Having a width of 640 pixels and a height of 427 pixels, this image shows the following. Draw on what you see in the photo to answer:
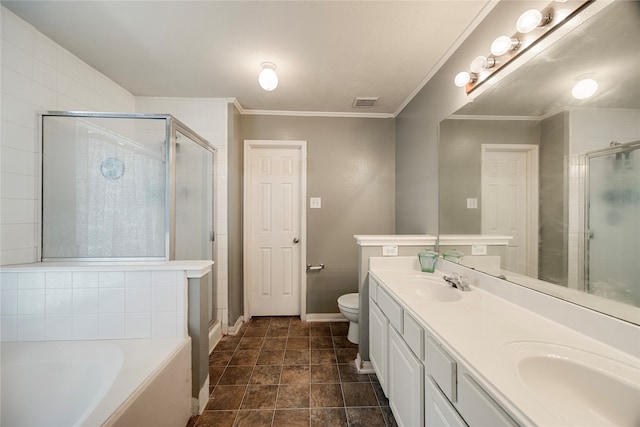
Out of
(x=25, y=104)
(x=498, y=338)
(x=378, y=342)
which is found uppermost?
(x=25, y=104)

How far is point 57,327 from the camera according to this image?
123cm

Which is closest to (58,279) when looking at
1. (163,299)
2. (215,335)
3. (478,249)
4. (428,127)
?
(163,299)

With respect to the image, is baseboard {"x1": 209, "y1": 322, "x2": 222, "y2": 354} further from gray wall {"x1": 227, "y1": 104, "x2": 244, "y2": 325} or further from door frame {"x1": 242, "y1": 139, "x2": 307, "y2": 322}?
door frame {"x1": 242, "y1": 139, "x2": 307, "y2": 322}

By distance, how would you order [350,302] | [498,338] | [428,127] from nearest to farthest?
[498,338]
[428,127]
[350,302]

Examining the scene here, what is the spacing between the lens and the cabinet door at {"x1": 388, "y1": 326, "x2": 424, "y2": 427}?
948 millimetres

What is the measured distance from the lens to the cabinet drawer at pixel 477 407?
55 cm

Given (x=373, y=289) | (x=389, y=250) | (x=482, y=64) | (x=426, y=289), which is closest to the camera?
(x=482, y=64)

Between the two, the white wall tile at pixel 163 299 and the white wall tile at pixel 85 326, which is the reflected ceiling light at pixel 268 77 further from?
the white wall tile at pixel 85 326

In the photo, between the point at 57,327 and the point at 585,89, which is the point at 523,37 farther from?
the point at 57,327

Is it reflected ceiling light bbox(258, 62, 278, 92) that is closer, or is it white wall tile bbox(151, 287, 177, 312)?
white wall tile bbox(151, 287, 177, 312)

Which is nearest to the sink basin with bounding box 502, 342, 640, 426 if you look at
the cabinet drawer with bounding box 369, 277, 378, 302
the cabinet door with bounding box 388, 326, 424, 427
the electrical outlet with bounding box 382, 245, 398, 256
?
the cabinet door with bounding box 388, 326, 424, 427

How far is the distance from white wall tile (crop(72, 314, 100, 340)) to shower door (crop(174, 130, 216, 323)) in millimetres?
502

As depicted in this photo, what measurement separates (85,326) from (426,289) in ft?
6.53

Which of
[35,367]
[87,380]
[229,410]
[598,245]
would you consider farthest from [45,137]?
[598,245]
